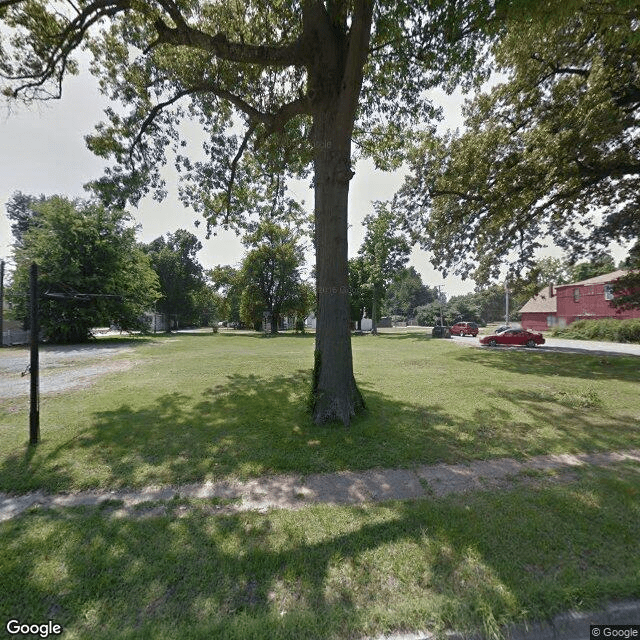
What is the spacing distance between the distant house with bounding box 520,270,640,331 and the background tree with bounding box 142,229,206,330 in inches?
1770

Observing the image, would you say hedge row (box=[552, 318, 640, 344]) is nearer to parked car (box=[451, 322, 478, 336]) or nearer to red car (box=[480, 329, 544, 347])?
parked car (box=[451, 322, 478, 336])

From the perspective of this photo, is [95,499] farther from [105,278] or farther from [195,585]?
[105,278]

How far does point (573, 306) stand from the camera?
3575 centimetres

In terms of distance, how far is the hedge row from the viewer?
81.4ft

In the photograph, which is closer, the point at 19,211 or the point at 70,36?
the point at 70,36

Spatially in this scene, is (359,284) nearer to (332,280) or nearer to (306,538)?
(332,280)

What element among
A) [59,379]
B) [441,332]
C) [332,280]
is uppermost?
[332,280]

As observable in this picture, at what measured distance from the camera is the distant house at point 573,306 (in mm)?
31531

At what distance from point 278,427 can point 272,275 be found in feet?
104

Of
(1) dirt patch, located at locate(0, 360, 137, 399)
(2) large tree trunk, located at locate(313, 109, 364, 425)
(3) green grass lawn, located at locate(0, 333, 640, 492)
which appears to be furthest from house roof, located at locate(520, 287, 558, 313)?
(1) dirt patch, located at locate(0, 360, 137, 399)

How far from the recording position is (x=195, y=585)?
88.5 inches

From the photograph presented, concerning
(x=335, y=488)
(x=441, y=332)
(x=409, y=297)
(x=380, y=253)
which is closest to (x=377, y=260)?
(x=380, y=253)

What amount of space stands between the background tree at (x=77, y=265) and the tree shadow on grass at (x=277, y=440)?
1966 cm

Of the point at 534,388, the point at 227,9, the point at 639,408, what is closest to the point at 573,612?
the point at 639,408
